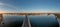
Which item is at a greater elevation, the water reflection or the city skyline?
the city skyline

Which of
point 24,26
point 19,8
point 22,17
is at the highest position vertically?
point 19,8

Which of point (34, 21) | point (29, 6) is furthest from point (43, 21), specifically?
point (29, 6)

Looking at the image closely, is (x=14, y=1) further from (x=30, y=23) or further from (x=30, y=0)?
(x=30, y=23)

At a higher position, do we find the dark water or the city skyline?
the city skyline

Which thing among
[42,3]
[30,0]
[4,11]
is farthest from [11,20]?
[42,3]

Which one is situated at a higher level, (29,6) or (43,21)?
(29,6)

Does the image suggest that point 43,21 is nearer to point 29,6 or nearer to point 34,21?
point 34,21

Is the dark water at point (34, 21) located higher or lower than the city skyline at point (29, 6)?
lower

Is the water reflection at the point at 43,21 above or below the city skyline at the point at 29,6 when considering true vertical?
below
